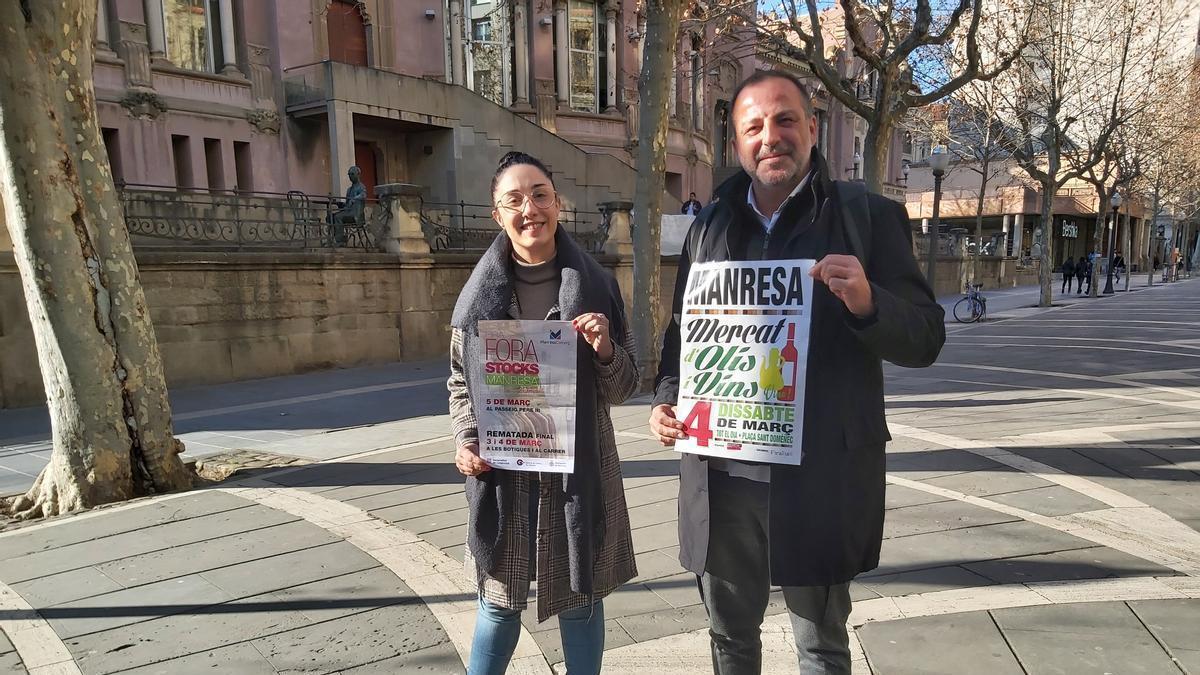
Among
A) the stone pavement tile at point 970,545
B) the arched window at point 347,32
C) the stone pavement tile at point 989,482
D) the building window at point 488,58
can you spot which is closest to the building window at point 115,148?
the arched window at point 347,32

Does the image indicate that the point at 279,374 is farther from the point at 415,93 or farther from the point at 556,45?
the point at 556,45

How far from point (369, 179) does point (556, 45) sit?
804 cm

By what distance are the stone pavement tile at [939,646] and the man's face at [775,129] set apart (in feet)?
6.70

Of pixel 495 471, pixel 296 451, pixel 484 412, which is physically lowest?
pixel 296 451

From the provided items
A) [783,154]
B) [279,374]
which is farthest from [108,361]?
[279,374]

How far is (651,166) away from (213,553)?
22.2 ft

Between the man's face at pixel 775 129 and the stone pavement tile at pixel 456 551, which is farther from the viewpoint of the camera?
the stone pavement tile at pixel 456 551

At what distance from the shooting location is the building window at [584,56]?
83.0 feet

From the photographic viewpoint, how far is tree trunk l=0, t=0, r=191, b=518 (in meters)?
4.83

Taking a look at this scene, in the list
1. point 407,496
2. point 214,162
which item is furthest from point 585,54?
point 407,496

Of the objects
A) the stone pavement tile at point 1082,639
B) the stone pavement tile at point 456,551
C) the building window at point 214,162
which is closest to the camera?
the stone pavement tile at point 1082,639

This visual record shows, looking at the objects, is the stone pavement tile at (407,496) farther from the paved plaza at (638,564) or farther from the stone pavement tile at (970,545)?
the stone pavement tile at (970,545)

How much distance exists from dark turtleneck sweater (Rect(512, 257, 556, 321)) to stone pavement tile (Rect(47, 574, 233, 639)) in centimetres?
249

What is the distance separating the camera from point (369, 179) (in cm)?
2211
